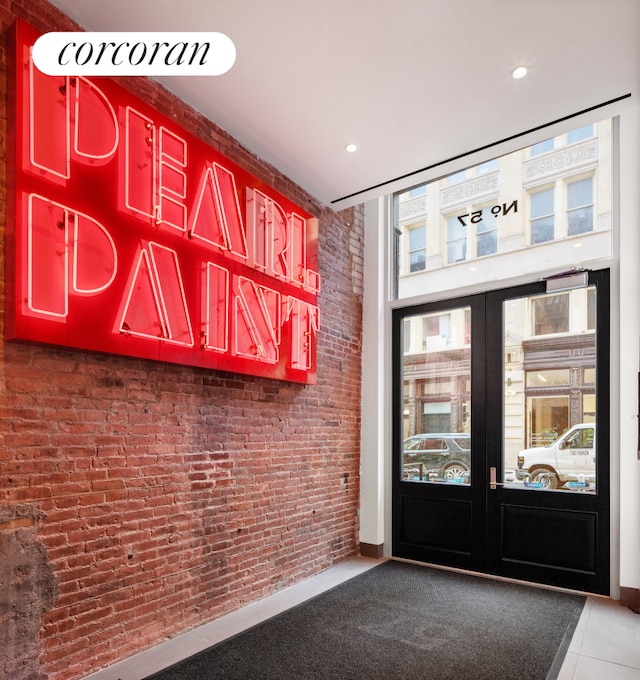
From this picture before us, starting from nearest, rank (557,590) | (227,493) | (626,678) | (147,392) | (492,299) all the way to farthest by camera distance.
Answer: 1. (626,678)
2. (147,392)
3. (227,493)
4. (557,590)
5. (492,299)

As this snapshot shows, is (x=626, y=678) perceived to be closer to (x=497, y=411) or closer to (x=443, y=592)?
(x=443, y=592)

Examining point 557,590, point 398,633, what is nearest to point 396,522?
point 557,590

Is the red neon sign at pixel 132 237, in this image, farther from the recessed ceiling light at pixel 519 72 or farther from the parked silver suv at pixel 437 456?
the recessed ceiling light at pixel 519 72

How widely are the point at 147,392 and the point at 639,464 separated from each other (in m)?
3.62

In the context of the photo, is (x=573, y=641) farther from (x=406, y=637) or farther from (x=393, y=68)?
(x=393, y=68)

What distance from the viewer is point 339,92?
11.0 feet

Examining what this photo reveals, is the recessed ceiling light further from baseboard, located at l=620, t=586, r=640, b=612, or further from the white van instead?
baseboard, located at l=620, t=586, r=640, b=612

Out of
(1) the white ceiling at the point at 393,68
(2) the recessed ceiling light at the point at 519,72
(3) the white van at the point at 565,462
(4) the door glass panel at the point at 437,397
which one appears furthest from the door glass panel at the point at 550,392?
(2) the recessed ceiling light at the point at 519,72

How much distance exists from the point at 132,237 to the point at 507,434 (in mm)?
3544

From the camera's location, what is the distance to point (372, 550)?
16.6 feet

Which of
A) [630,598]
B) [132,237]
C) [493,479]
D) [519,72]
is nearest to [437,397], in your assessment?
[493,479]

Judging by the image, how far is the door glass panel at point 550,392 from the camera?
4.22m

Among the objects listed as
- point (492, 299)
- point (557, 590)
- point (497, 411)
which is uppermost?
point (492, 299)

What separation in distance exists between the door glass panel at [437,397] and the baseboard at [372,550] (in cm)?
74
